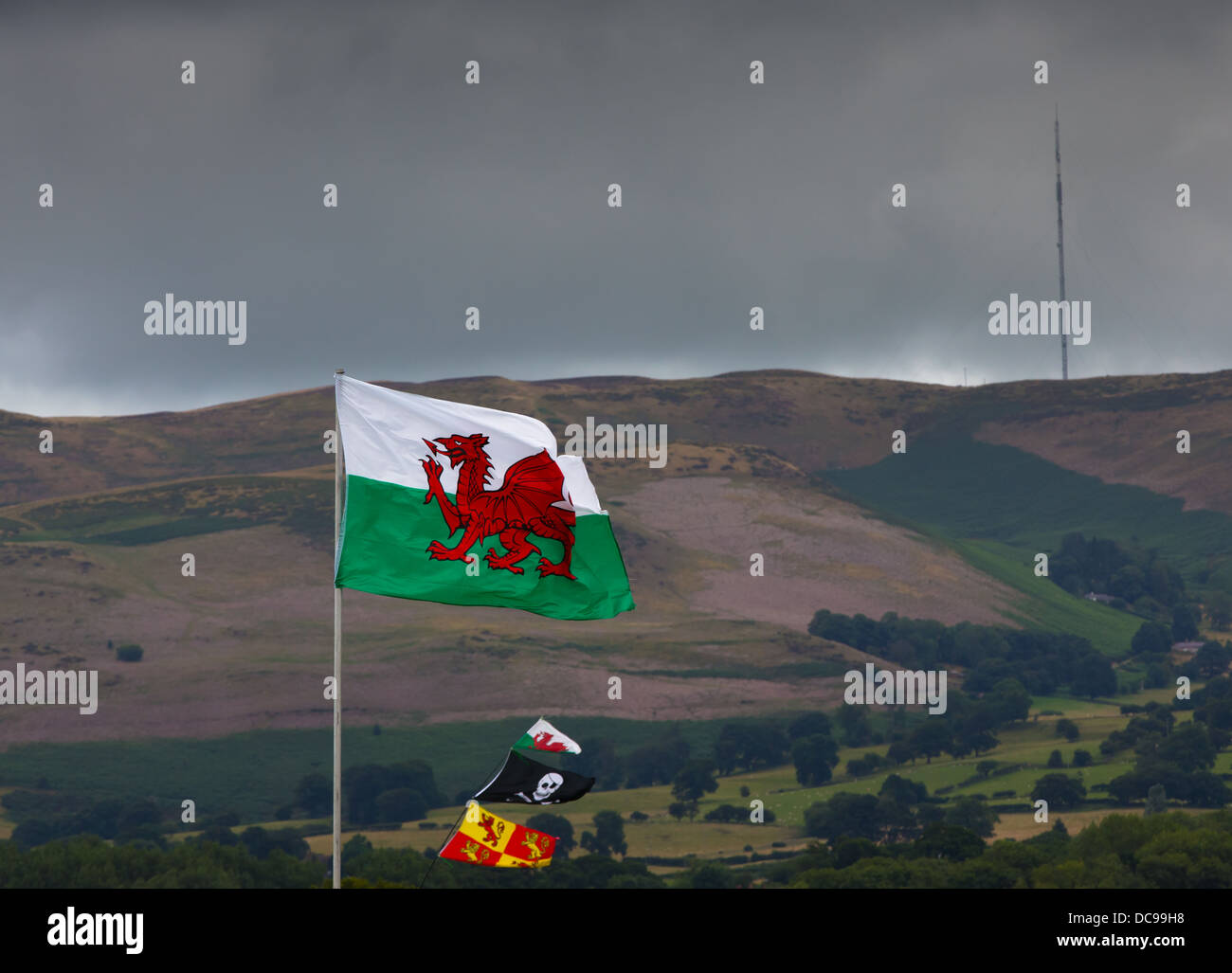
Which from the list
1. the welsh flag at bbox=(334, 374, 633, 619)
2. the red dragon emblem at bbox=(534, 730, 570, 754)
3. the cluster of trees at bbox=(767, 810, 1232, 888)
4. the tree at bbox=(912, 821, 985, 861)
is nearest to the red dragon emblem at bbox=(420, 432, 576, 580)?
the welsh flag at bbox=(334, 374, 633, 619)

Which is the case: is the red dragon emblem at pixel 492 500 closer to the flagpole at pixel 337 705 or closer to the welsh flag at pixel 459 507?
the welsh flag at pixel 459 507

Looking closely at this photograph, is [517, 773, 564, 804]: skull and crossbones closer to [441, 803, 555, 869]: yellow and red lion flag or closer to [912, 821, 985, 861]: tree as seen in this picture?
[441, 803, 555, 869]: yellow and red lion flag

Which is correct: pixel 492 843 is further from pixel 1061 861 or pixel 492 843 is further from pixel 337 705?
pixel 1061 861

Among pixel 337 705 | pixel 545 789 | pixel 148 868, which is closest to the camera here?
pixel 337 705

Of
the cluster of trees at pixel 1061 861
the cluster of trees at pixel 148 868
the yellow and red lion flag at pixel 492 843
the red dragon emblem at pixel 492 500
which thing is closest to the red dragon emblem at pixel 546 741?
the yellow and red lion flag at pixel 492 843

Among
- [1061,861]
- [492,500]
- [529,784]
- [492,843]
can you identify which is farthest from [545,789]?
[1061,861]
